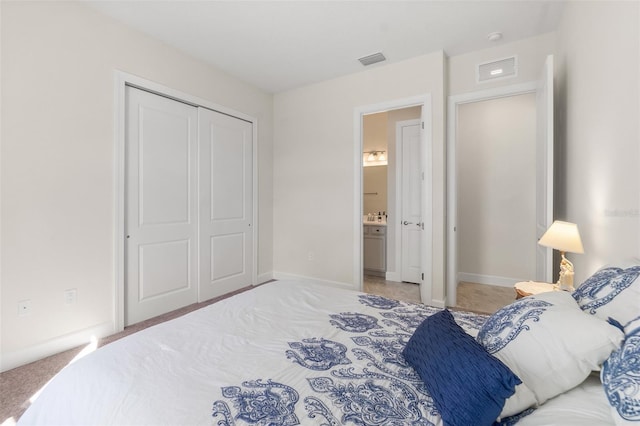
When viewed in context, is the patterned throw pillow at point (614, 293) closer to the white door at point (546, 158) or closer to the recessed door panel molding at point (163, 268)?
the white door at point (546, 158)

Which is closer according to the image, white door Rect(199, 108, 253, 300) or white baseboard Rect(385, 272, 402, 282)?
white door Rect(199, 108, 253, 300)

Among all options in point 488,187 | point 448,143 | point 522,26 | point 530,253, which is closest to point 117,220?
point 448,143

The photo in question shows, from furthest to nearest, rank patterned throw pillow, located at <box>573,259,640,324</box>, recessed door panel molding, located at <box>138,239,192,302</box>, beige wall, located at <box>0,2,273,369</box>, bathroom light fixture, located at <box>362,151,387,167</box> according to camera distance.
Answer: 1. bathroom light fixture, located at <box>362,151,387,167</box>
2. recessed door panel molding, located at <box>138,239,192,302</box>
3. beige wall, located at <box>0,2,273,369</box>
4. patterned throw pillow, located at <box>573,259,640,324</box>

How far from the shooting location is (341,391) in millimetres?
944

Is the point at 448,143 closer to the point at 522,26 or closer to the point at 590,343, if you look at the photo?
the point at 522,26

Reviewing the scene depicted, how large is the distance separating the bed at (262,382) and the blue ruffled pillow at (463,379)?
0.03 meters

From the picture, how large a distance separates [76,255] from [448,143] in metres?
3.72

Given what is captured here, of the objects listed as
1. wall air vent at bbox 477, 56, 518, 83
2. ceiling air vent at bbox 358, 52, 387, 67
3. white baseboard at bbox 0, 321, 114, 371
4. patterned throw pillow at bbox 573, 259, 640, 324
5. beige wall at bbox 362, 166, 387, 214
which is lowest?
white baseboard at bbox 0, 321, 114, 371

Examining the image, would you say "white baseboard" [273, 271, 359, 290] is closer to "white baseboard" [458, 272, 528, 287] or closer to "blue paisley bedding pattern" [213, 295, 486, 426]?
A: "white baseboard" [458, 272, 528, 287]

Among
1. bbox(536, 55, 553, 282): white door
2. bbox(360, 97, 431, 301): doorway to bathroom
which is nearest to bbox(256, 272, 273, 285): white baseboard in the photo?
bbox(360, 97, 431, 301): doorway to bathroom

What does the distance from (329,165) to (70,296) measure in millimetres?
2984

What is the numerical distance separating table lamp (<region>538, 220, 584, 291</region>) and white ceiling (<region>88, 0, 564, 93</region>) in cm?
189

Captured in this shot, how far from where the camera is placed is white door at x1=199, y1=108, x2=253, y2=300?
349cm

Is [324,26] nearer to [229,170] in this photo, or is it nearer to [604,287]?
[229,170]
